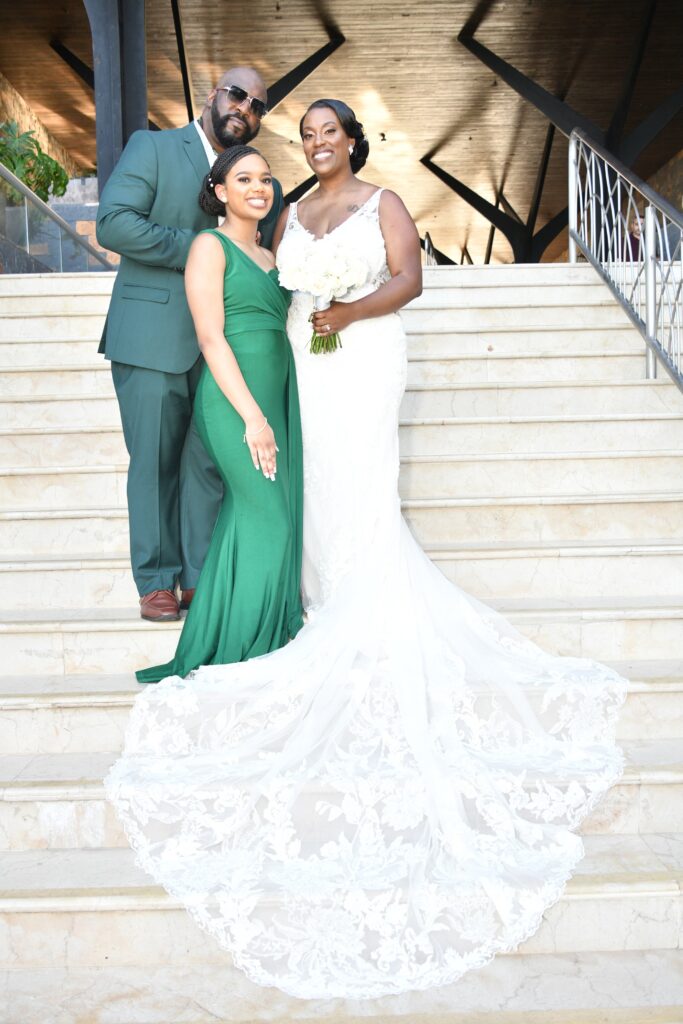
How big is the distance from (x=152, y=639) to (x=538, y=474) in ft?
5.94

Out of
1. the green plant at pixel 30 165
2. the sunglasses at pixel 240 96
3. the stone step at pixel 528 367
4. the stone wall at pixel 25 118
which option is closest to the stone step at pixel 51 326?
the stone step at pixel 528 367

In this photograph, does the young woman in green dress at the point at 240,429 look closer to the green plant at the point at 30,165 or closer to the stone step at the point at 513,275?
the stone step at the point at 513,275

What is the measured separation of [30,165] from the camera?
10133 millimetres

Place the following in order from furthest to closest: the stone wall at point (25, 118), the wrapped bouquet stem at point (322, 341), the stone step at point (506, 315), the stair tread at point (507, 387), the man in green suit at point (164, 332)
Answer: the stone wall at point (25, 118) → the stone step at point (506, 315) → the stair tread at point (507, 387) → the wrapped bouquet stem at point (322, 341) → the man in green suit at point (164, 332)

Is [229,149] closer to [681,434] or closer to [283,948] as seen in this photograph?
[283,948]

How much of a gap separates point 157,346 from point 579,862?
1964mm

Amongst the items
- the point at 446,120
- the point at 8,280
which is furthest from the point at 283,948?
the point at 446,120

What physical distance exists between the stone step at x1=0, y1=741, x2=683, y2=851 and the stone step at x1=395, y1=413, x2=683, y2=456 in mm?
2078

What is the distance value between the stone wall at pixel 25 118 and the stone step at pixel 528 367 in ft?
35.5

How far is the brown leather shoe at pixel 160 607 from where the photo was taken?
328 cm

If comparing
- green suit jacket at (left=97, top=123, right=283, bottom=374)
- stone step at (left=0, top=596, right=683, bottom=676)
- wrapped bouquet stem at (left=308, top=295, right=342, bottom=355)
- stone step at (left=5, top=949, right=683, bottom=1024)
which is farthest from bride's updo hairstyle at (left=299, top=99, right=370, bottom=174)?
stone step at (left=5, top=949, right=683, bottom=1024)

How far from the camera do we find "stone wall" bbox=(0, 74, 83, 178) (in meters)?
14.1

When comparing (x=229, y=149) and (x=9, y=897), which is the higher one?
(x=229, y=149)

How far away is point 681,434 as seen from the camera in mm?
4484
